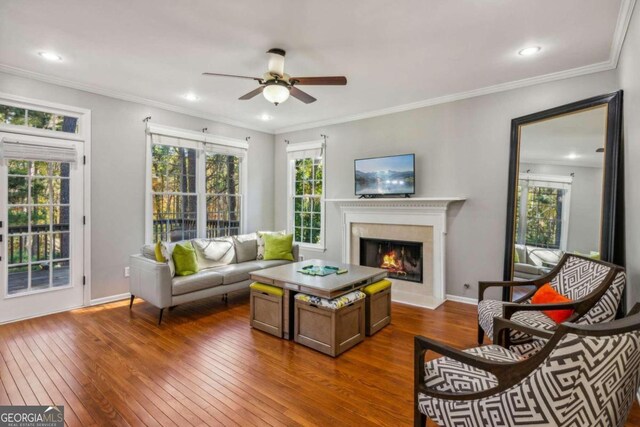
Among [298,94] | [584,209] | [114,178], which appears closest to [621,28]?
[584,209]

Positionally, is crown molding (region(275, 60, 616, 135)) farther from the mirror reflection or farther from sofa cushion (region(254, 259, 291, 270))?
sofa cushion (region(254, 259, 291, 270))

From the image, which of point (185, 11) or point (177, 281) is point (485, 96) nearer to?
point (185, 11)

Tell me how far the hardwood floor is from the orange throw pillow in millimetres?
659

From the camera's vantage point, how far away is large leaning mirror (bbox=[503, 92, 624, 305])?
2.79 m

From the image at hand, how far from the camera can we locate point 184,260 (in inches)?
153

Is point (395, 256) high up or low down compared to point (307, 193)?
down

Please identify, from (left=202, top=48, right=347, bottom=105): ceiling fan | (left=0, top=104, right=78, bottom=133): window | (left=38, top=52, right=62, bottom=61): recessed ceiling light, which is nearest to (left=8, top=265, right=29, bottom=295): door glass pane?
(left=0, top=104, right=78, bottom=133): window

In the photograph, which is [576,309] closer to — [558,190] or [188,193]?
[558,190]

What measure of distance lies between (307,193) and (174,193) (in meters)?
2.31

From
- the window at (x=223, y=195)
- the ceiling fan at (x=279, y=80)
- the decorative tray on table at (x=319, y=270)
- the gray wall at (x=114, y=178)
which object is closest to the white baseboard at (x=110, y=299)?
the gray wall at (x=114, y=178)

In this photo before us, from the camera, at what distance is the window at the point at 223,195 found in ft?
17.8

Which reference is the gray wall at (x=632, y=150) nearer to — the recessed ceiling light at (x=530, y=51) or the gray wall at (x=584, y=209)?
the gray wall at (x=584, y=209)

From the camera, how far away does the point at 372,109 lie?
4.98m

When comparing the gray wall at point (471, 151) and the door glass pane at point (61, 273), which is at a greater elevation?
the gray wall at point (471, 151)
